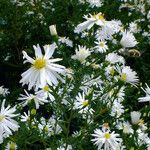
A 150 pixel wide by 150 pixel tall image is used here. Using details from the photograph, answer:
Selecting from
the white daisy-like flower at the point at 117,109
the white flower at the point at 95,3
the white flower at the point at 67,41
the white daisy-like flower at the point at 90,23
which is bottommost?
the white daisy-like flower at the point at 117,109

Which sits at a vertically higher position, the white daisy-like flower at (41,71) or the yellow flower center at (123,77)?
the yellow flower center at (123,77)

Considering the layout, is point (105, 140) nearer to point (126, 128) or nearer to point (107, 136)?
point (107, 136)

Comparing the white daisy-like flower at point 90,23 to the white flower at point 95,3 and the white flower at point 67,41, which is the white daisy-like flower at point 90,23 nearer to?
the white flower at point 67,41

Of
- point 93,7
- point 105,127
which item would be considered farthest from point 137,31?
point 105,127

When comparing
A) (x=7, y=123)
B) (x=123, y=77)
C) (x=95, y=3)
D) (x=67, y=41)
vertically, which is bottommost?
(x=7, y=123)

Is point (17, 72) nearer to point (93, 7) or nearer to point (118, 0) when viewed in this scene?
point (93, 7)

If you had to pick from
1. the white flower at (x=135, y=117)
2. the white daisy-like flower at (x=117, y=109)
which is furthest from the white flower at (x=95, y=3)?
the white flower at (x=135, y=117)

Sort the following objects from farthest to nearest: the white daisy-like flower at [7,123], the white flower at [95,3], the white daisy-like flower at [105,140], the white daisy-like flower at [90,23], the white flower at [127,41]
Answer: the white flower at [95,3], the white daisy-like flower at [105,140], the white daisy-like flower at [90,23], the white flower at [127,41], the white daisy-like flower at [7,123]

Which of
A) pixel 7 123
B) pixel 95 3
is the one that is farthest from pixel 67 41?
pixel 7 123

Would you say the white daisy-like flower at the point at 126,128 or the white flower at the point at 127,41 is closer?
the white flower at the point at 127,41
